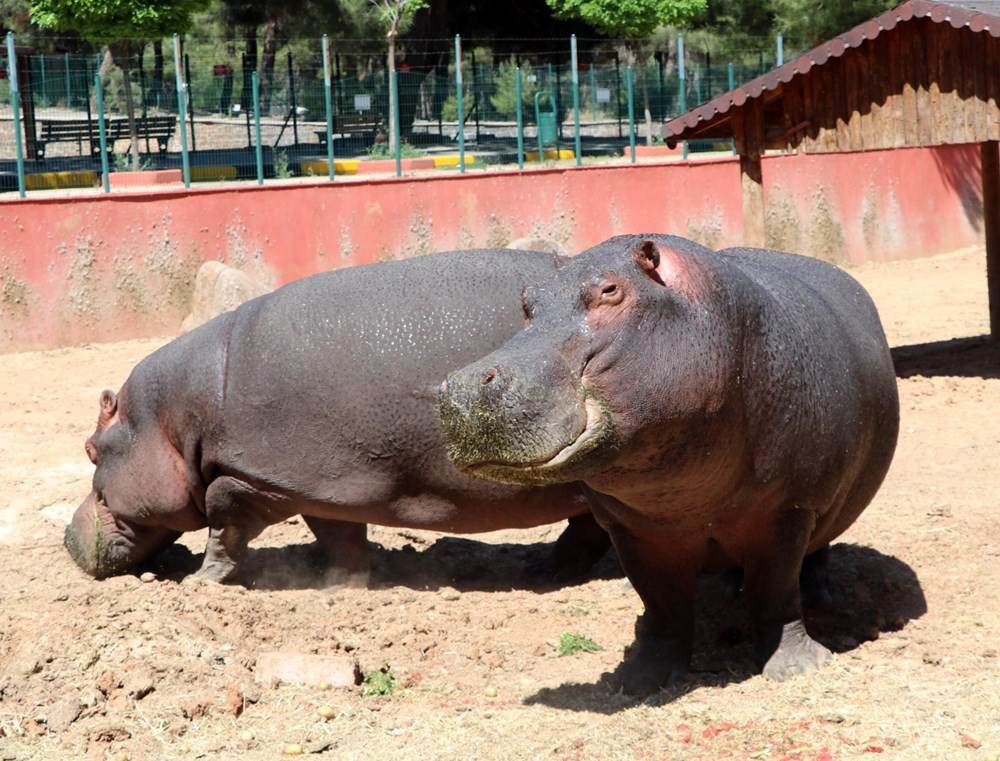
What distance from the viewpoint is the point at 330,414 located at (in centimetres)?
612

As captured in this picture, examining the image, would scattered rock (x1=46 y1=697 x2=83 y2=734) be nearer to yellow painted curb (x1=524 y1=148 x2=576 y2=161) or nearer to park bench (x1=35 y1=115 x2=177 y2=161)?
park bench (x1=35 y1=115 x2=177 y2=161)

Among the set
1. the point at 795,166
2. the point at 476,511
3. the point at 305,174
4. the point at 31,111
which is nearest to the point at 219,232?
the point at 305,174

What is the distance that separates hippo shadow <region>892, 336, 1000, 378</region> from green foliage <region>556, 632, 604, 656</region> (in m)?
6.23

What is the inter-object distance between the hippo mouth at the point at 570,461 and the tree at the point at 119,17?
707 inches

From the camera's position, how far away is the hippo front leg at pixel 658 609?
481 centimetres

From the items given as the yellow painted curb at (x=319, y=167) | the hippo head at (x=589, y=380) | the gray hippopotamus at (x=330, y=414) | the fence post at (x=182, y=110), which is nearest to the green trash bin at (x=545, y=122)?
the yellow painted curb at (x=319, y=167)

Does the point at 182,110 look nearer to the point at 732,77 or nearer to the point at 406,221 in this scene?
the point at 406,221

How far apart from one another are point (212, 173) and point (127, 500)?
1201 cm

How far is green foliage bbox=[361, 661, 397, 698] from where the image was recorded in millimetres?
5141

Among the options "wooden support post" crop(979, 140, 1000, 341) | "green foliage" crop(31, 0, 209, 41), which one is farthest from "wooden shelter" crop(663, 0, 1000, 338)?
"green foliage" crop(31, 0, 209, 41)

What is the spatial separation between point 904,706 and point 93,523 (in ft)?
13.6

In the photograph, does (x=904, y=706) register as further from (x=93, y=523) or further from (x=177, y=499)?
(x=93, y=523)

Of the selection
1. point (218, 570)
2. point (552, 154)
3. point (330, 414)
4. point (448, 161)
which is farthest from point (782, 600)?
point (552, 154)

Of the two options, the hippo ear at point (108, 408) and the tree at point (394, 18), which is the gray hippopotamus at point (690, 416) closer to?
the hippo ear at point (108, 408)
